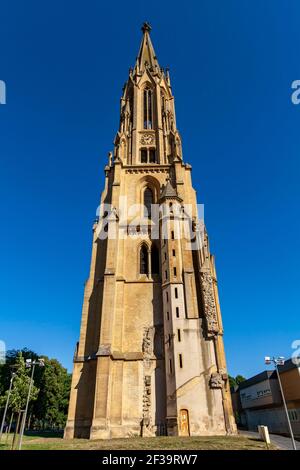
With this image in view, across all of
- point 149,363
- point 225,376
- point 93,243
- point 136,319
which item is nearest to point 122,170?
point 93,243

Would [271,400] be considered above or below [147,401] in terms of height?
above

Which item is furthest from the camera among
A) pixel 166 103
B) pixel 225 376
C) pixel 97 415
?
pixel 166 103

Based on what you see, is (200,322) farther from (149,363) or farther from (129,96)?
(129,96)

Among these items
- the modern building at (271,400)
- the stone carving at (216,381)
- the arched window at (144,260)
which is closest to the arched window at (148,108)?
the arched window at (144,260)

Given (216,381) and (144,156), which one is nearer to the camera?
(216,381)

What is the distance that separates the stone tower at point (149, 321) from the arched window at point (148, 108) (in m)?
9.82

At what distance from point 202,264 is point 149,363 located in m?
10.2

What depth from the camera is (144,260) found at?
3183 cm

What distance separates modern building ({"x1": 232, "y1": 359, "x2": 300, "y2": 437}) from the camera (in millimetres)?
29611

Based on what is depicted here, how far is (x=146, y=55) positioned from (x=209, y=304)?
54811 millimetres

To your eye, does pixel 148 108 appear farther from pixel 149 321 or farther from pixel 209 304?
pixel 149 321

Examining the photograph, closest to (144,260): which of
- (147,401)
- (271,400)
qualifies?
(147,401)

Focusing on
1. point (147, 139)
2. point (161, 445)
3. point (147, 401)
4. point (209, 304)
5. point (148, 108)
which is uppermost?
point (148, 108)

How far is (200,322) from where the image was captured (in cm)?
2564
